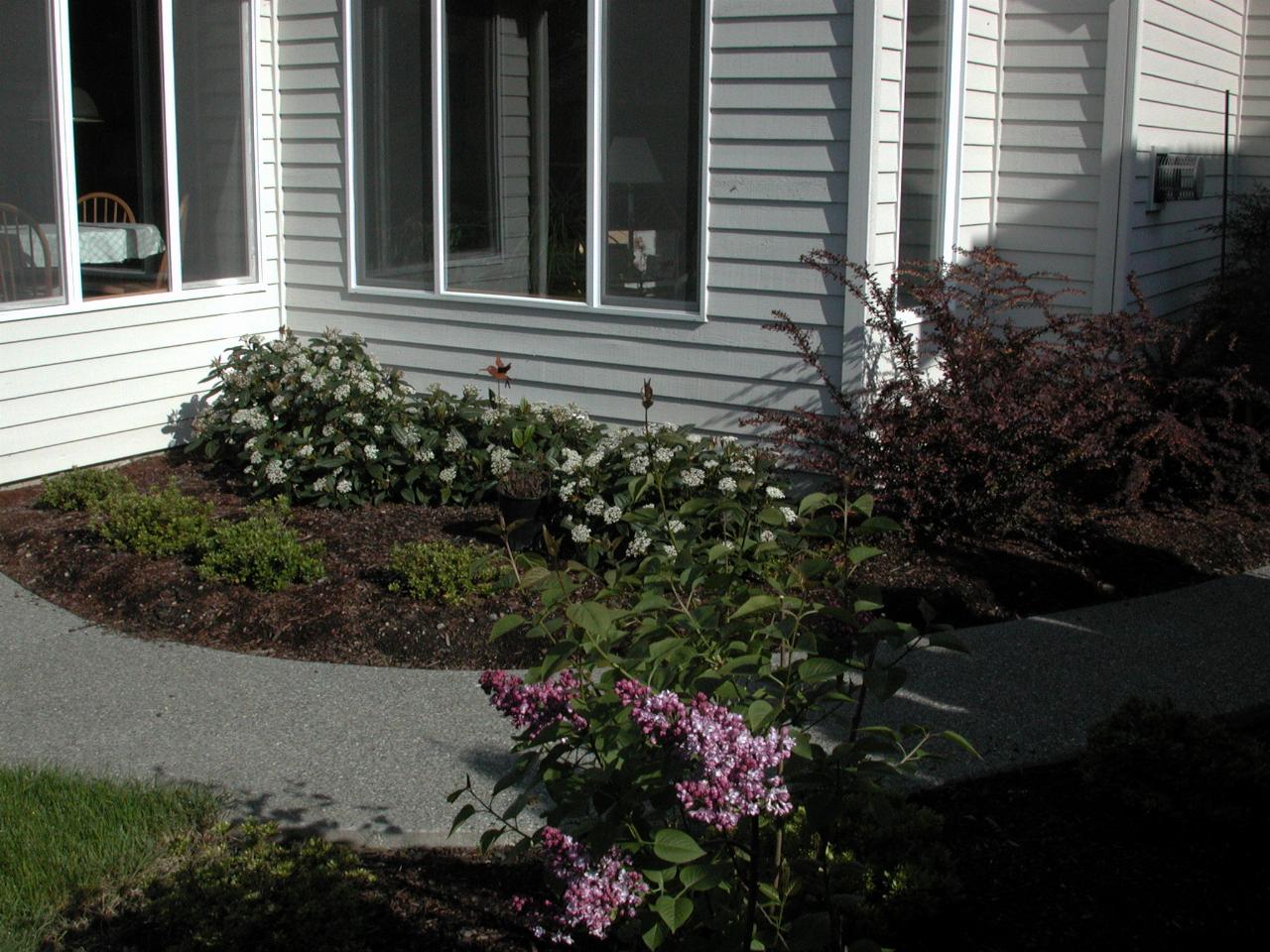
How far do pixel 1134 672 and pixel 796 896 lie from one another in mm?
2529

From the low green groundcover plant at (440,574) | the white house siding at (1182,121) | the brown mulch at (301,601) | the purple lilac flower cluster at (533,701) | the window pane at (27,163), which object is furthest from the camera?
the white house siding at (1182,121)

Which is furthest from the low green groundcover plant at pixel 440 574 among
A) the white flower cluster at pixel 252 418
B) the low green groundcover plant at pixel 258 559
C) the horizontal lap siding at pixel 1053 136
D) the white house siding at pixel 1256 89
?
the white house siding at pixel 1256 89

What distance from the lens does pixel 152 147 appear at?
319 inches

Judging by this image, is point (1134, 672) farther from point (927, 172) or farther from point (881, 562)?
point (927, 172)

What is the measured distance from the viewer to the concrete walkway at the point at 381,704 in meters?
4.23

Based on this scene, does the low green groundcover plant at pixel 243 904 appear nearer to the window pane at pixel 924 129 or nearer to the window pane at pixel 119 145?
the window pane at pixel 924 129

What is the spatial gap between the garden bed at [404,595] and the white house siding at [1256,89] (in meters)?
4.82

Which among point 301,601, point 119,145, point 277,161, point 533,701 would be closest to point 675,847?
point 533,701

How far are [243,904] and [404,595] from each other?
236 cm

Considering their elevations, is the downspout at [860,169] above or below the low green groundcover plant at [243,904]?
above

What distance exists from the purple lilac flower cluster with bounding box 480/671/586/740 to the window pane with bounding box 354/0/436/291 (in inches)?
229

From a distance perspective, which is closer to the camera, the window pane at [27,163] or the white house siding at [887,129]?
the white house siding at [887,129]

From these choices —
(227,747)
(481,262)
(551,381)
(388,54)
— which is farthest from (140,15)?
(227,747)

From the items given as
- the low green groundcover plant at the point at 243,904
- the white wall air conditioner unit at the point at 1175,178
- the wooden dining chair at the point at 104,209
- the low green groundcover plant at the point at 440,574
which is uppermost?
the white wall air conditioner unit at the point at 1175,178
